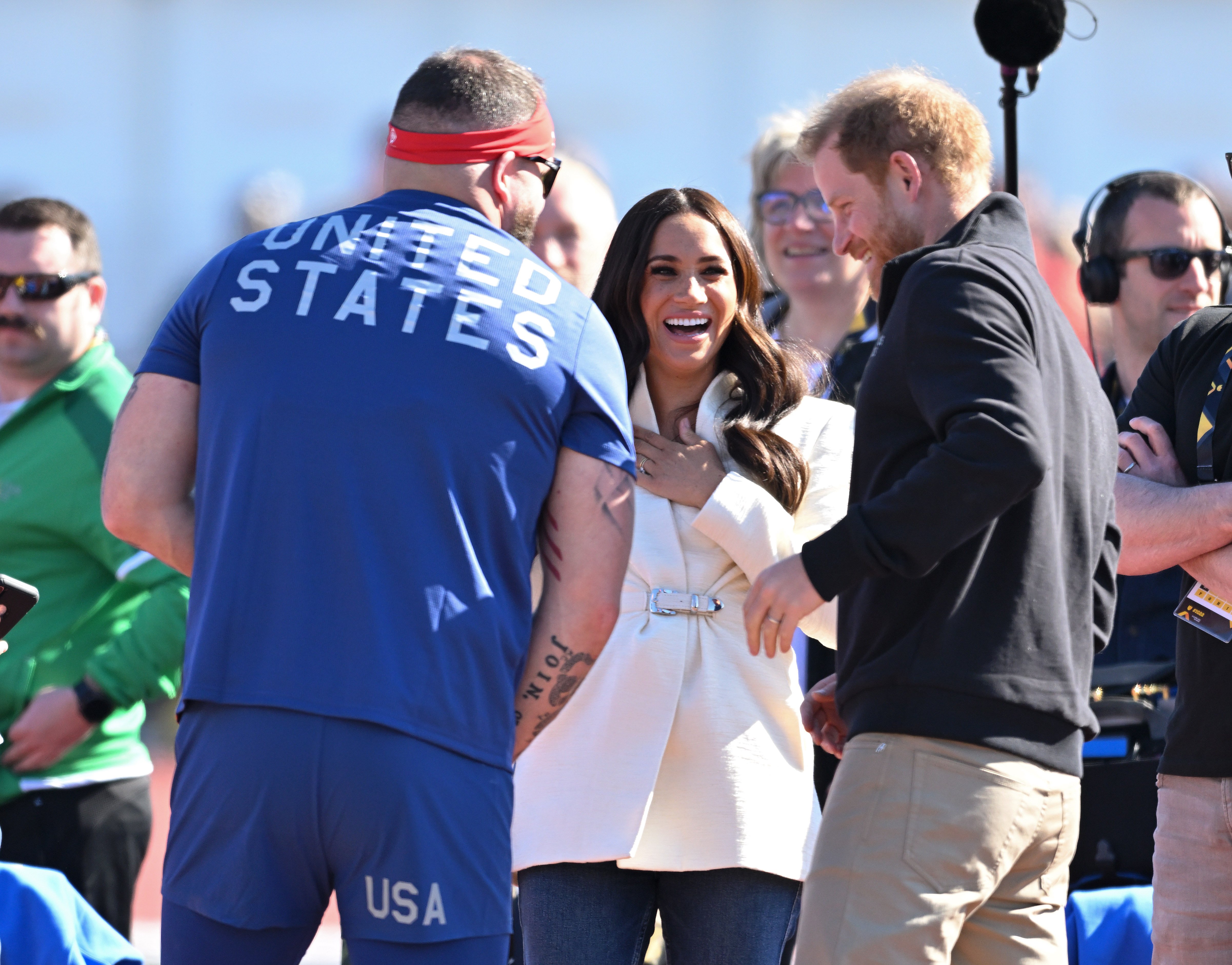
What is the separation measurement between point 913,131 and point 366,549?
4.38 feet

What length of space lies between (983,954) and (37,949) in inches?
93.3

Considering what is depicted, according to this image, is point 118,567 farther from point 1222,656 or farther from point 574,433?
point 1222,656

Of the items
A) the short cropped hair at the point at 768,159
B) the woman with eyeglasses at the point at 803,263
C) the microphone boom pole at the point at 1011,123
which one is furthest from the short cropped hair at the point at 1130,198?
the short cropped hair at the point at 768,159

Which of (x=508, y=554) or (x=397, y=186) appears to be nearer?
(x=508, y=554)

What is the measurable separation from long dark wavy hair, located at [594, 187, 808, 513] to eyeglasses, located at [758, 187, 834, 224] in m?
1.78

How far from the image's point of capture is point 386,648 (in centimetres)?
227

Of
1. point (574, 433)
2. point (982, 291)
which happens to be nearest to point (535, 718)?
point (574, 433)

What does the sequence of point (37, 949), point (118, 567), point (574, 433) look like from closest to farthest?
point (574, 433) → point (37, 949) → point (118, 567)

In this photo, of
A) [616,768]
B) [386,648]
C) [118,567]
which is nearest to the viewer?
[386,648]

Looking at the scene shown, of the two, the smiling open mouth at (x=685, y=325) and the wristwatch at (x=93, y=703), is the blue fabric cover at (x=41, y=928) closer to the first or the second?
the wristwatch at (x=93, y=703)

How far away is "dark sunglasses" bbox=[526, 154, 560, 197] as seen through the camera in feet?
8.94

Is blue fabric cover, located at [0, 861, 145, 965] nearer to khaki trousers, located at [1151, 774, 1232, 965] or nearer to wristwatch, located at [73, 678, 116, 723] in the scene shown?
wristwatch, located at [73, 678, 116, 723]

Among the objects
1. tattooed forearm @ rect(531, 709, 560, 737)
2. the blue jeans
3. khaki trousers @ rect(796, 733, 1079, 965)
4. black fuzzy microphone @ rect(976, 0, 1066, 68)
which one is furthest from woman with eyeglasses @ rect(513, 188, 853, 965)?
black fuzzy microphone @ rect(976, 0, 1066, 68)

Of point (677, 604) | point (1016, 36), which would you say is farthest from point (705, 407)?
point (1016, 36)
